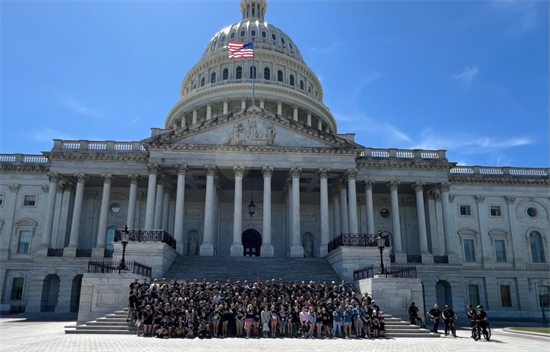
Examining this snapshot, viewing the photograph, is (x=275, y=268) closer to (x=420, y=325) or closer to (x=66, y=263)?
(x=420, y=325)

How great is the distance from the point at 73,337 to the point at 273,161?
25.7 m

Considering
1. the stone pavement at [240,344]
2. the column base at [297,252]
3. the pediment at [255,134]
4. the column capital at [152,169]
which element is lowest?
the stone pavement at [240,344]

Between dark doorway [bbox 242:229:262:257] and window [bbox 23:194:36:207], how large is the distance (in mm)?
22967

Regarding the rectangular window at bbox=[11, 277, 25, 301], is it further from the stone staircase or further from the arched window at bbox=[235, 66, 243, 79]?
the arched window at bbox=[235, 66, 243, 79]

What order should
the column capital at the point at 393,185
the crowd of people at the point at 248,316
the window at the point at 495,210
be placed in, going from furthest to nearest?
the window at the point at 495,210 → the column capital at the point at 393,185 → the crowd of people at the point at 248,316

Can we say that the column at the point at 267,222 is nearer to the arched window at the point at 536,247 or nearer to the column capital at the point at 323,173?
the column capital at the point at 323,173

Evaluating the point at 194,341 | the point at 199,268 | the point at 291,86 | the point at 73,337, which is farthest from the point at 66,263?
the point at 291,86

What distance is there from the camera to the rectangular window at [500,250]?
52.2 meters

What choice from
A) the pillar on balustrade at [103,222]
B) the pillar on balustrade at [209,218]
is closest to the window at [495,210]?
the pillar on balustrade at [209,218]

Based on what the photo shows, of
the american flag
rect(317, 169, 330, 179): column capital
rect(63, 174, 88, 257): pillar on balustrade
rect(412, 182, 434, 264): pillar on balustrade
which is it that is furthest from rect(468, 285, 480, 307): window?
rect(63, 174, 88, 257): pillar on balustrade

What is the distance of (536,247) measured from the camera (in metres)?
53.0

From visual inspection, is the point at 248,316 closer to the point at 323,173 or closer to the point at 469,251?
the point at 323,173

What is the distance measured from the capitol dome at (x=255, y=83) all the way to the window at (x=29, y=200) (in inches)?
839

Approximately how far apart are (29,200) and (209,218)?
23069 millimetres
